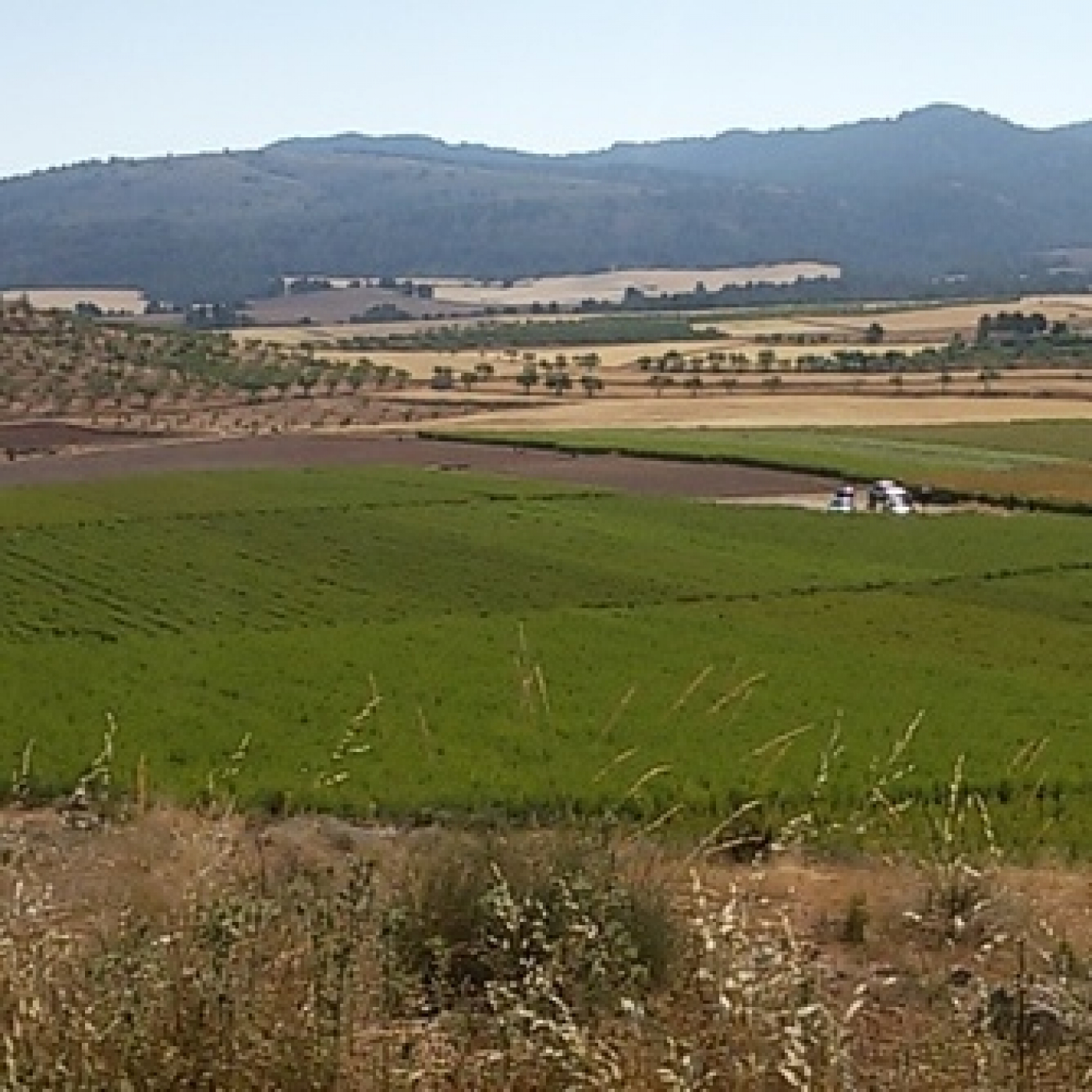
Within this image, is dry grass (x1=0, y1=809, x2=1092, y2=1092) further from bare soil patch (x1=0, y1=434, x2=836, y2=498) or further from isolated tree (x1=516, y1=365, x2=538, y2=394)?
isolated tree (x1=516, y1=365, x2=538, y2=394)

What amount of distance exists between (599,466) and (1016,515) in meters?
17.8

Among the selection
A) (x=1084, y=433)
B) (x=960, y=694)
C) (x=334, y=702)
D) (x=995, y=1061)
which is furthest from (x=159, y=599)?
(x=1084, y=433)

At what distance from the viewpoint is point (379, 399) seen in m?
107

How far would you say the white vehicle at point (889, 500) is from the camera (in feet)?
183

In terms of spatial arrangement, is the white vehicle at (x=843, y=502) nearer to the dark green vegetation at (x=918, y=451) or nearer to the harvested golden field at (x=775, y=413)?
the dark green vegetation at (x=918, y=451)

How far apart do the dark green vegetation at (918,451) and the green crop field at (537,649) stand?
7.90 m

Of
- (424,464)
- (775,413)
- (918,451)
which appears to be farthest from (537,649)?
(775,413)

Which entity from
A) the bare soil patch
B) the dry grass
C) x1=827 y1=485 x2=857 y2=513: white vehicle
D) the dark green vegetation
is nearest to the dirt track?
the bare soil patch

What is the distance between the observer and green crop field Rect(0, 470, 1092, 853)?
21.4 m

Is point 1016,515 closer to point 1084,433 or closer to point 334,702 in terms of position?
point 1084,433

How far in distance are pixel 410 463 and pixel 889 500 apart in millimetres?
19395

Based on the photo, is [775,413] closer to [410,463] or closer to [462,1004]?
[410,463]

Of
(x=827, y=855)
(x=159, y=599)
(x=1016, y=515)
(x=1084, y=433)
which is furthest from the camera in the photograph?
(x=1084, y=433)

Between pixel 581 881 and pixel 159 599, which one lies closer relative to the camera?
pixel 581 881
